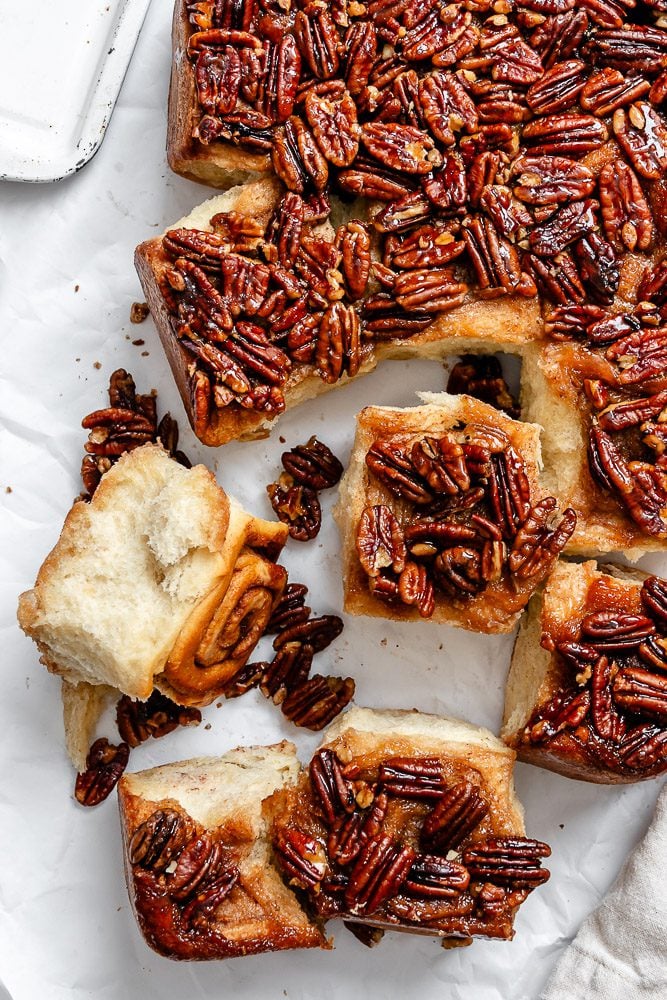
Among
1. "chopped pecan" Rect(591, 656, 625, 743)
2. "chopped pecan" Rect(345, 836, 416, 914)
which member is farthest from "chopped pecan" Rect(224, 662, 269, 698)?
"chopped pecan" Rect(591, 656, 625, 743)

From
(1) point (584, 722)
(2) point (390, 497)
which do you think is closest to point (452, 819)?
(1) point (584, 722)

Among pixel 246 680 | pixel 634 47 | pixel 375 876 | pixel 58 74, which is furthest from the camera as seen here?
pixel 246 680

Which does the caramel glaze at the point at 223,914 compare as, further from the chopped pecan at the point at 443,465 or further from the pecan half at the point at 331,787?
the chopped pecan at the point at 443,465

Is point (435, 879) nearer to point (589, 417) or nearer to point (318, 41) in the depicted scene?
Answer: point (589, 417)

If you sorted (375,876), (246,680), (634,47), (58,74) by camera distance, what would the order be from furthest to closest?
(246,680)
(58,74)
(634,47)
(375,876)

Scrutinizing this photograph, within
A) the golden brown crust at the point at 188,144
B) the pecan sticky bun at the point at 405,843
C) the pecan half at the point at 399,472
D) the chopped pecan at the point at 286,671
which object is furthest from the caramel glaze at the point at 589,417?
the golden brown crust at the point at 188,144

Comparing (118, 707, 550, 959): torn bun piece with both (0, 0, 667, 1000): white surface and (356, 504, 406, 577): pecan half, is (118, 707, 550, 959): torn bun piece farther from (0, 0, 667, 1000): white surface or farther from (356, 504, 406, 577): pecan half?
(356, 504, 406, 577): pecan half
